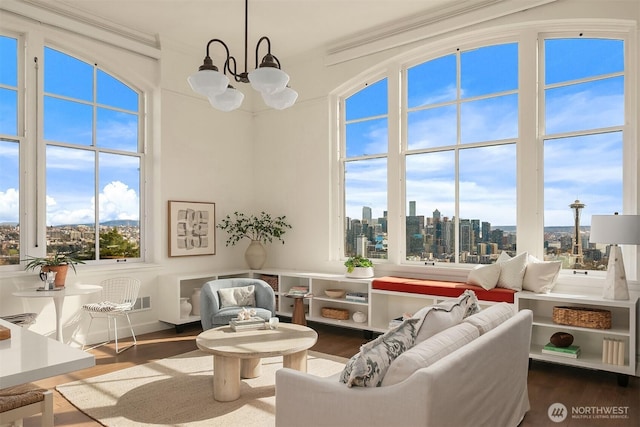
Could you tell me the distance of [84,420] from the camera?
10.1 feet

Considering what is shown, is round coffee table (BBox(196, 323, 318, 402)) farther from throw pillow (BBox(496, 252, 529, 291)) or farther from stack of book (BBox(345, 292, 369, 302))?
throw pillow (BBox(496, 252, 529, 291))

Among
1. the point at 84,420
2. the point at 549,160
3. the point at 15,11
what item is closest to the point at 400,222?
the point at 549,160

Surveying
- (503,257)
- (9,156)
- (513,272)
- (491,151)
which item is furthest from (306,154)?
(9,156)

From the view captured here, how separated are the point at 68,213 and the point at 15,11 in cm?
209

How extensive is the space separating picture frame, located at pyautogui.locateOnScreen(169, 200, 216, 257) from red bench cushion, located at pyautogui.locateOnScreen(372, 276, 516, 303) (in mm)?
2450

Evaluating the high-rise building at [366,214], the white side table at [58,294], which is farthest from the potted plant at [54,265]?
the high-rise building at [366,214]

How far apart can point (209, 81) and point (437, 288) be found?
9.68ft

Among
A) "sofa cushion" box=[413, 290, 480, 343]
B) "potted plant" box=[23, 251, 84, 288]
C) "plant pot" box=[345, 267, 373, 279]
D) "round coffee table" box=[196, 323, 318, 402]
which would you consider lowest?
"round coffee table" box=[196, 323, 318, 402]

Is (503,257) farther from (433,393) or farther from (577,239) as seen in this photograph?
(433,393)

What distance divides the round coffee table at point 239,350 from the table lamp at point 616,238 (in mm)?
2486

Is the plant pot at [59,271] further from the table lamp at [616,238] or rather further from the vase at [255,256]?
the table lamp at [616,238]

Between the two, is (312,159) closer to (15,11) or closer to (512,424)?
(15,11)

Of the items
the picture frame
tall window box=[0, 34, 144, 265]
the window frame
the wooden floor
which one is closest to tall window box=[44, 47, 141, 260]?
tall window box=[0, 34, 144, 265]

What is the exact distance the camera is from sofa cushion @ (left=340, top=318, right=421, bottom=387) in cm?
203
